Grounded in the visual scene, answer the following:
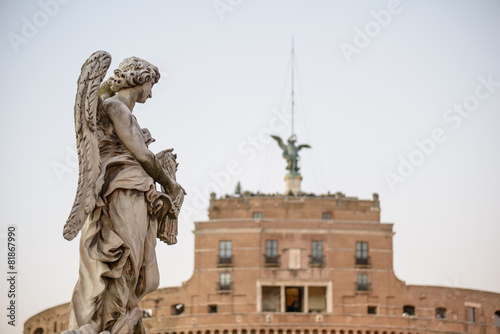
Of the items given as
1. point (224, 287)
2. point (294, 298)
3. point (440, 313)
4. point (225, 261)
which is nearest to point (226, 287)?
point (224, 287)

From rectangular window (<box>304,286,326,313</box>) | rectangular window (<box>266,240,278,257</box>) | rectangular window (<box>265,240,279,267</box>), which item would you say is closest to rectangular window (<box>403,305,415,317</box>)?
rectangular window (<box>304,286,326,313</box>)

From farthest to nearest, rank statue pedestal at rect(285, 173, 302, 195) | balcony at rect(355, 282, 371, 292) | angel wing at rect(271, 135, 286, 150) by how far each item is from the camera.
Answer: angel wing at rect(271, 135, 286, 150) < statue pedestal at rect(285, 173, 302, 195) < balcony at rect(355, 282, 371, 292)

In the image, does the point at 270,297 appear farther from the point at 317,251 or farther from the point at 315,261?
the point at 317,251

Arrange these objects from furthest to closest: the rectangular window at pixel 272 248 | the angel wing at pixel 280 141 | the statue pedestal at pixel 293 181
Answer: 1. the angel wing at pixel 280 141
2. the statue pedestal at pixel 293 181
3. the rectangular window at pixel 272 248

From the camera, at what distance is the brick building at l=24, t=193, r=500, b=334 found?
2756 inches

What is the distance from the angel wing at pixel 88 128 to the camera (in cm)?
694

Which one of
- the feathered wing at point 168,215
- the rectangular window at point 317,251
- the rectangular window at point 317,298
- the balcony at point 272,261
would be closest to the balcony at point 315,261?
the rectangular window at point 317,251

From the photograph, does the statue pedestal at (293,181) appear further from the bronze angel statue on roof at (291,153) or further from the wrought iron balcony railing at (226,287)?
the wrought iron balcony railing at (226,287)

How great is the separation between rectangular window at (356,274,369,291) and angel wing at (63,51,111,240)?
64.5 metres

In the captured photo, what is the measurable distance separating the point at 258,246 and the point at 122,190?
63.5 meters

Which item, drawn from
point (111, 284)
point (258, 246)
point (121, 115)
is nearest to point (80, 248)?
point (111, 284)

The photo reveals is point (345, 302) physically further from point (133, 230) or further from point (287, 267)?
point (133, 230)

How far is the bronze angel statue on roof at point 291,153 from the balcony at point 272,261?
970cm

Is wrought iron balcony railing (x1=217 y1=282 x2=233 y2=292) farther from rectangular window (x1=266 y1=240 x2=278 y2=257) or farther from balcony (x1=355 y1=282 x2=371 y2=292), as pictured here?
balcony (x1=355 y1=282 x2=371 y2=292)
